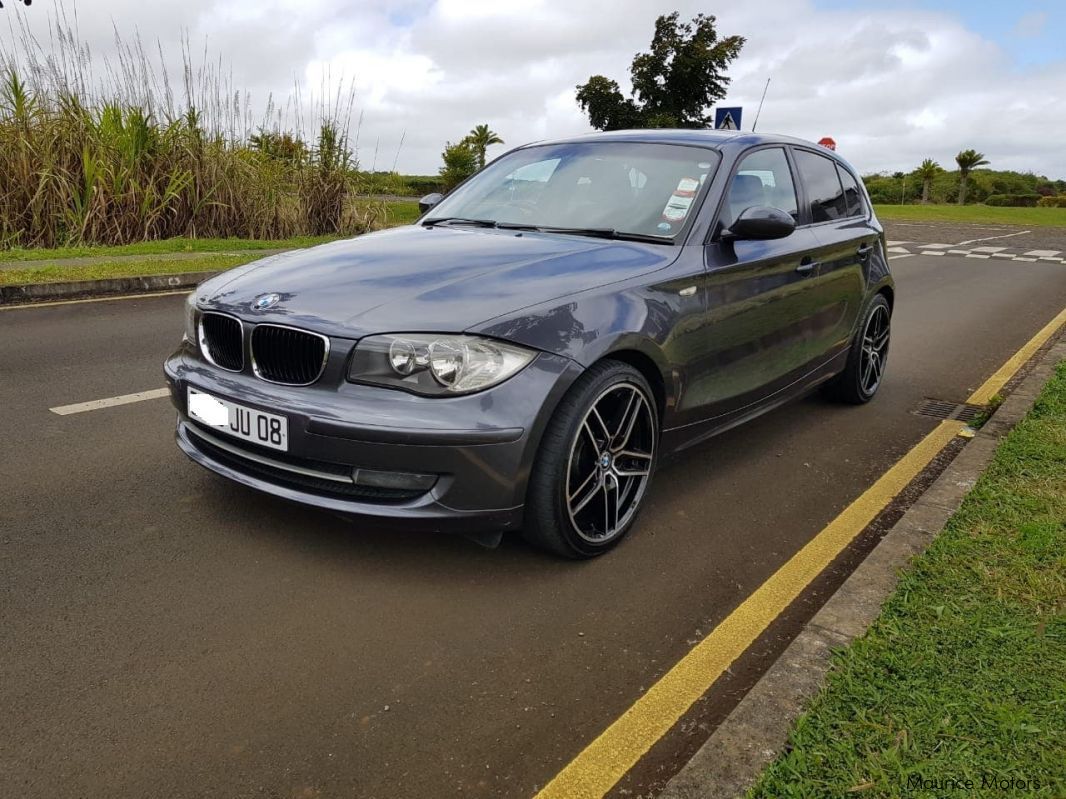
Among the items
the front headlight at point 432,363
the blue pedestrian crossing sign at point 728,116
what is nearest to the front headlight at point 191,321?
the front headlight at point 432,363

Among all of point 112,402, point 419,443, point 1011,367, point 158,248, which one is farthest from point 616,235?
point 158,248

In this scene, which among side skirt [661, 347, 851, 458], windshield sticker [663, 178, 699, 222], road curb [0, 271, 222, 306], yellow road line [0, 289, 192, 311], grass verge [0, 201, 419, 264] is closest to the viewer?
side skirt [661, 347, 851, 458]

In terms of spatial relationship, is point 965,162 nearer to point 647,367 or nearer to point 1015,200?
point 1015,200

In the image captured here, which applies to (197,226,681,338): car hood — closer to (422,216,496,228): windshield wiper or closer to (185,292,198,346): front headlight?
(185,292,198,346): front headlight

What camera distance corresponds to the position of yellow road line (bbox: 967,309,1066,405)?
6273 mm

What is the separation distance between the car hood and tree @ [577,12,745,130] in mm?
42880

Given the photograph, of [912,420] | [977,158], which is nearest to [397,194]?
[912,420]

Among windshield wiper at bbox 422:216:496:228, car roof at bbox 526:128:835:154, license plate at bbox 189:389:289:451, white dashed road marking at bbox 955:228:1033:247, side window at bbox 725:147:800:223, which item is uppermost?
car roof at bbox 526:128:835:154

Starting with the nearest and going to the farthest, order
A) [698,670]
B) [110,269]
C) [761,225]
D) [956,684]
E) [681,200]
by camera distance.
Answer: [956,684]
[698,670]
[761,225]
[681,200]
[110,269]

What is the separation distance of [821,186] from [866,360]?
1.24 m

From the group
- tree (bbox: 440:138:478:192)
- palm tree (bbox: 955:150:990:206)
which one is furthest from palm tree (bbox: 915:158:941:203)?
tree (bbox: 440:138:478:192)

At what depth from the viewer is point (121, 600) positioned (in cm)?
298

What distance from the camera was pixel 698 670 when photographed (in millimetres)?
2752

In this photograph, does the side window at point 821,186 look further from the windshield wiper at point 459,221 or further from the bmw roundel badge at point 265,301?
the bmw roundel badge at point 265,301
